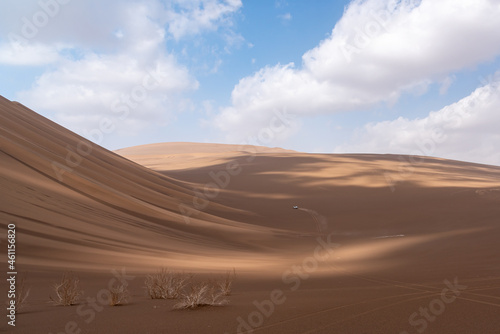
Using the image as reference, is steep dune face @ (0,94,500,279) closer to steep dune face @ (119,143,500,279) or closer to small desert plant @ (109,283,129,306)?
steep dune face @ (119,143,500,279)

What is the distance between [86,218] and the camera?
13.9 metres

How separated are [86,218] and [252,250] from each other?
6.31 m

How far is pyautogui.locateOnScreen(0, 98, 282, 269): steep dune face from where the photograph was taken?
1071 centimetres

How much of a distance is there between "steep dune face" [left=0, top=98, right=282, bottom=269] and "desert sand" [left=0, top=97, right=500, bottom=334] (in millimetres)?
67

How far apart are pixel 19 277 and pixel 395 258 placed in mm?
9552

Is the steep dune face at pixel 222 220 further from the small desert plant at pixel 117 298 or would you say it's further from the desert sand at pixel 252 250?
the small desert plant at pixel 117 298

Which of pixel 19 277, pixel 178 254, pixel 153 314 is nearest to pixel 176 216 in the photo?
pixel 178 254

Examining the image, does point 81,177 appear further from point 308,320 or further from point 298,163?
point 298,163

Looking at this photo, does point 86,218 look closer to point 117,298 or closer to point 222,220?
point 117,298

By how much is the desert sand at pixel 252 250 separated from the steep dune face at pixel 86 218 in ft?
0.22

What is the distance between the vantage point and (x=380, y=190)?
3316cm

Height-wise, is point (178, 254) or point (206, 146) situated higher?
point (206, 146)

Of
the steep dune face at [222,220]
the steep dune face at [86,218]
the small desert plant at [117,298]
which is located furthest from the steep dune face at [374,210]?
the small desert plant at [117,298]

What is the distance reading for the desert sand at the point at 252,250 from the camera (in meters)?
5.43
